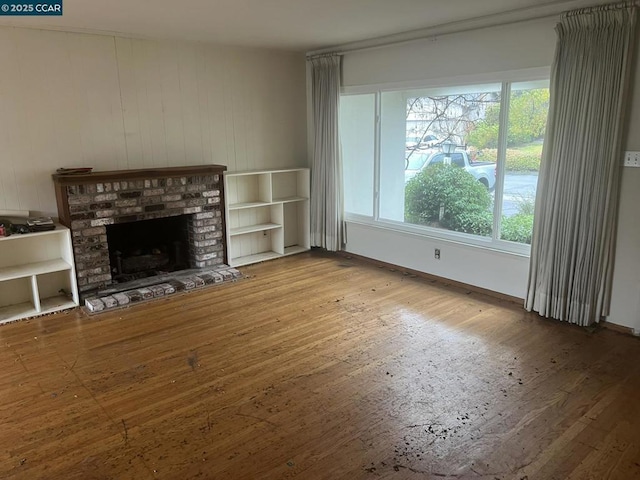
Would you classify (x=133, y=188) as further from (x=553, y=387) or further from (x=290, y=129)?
(x=553, y=387)

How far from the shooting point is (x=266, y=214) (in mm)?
6027

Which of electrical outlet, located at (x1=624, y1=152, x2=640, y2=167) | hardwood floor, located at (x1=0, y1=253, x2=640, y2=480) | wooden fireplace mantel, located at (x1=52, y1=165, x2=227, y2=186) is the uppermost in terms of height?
electrical outlet, located at (x1=624, y1=152, x2=640, y2=167)

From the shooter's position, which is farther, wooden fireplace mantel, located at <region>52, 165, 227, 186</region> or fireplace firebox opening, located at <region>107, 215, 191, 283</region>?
fireplace firebox opening, located at <region>107, 215, 191, 283</region>

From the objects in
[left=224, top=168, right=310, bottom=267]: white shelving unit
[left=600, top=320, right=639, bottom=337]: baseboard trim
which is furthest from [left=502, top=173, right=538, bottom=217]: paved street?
[left=224, top=168, right=310, bottom=267]: white shelving unit

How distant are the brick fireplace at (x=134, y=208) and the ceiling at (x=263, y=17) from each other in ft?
4.25

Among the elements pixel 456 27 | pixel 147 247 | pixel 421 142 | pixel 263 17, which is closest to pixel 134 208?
pixel 147 247

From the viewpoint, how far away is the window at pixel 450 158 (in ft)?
13.9

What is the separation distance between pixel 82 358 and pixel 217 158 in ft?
9.13

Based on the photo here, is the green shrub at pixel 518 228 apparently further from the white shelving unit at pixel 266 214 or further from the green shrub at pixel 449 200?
the white shelving unit at pixel 266 214

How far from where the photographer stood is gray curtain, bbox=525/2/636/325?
3426mm

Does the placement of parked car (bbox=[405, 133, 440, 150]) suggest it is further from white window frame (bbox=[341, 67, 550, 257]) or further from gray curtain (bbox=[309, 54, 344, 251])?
gray curtain (bbox=[309, 54, 344, 251])

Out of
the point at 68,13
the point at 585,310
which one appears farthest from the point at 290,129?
the point at 585,310

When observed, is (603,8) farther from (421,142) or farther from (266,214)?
(266,214)

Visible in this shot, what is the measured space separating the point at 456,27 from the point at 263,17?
5.75ft
